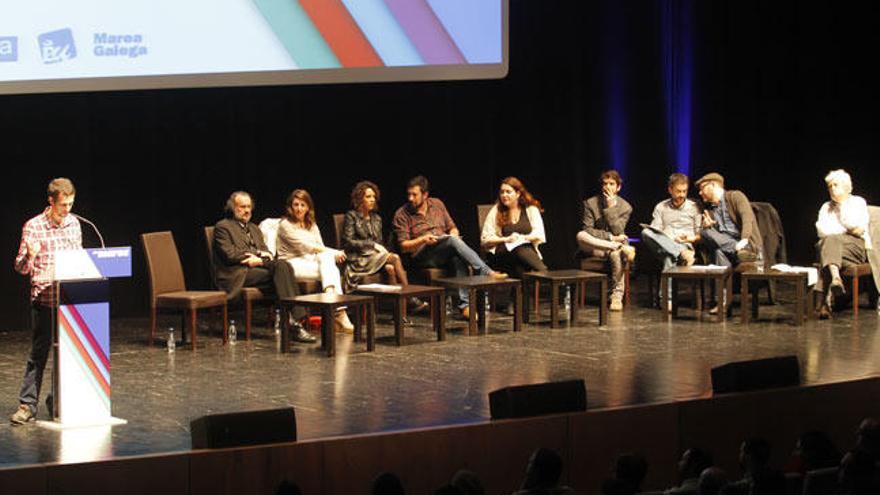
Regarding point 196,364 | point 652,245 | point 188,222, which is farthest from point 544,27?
point 196,364

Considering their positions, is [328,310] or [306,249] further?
[306,249]

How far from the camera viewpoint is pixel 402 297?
910 centimetres

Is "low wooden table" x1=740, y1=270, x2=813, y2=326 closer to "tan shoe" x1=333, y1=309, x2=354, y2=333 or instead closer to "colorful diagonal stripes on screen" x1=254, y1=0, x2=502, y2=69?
"colorful diagonal stripes on screen" x1=254, y1=0, x2=502, y2=69

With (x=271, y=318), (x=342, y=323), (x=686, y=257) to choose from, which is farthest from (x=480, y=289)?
(x=686, y=257)

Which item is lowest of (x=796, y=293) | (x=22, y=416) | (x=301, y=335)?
(x=22, y=416)

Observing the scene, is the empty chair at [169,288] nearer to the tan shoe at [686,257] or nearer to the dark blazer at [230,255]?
the dark blazer at [230,255]

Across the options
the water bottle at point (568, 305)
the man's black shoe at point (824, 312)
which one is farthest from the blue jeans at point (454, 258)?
the man's black shoe at point (824, 312)

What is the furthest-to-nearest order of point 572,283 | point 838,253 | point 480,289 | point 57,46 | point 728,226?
point 728,226 → point 838,253 → point 572,283 → point 480,289 → point 57,46

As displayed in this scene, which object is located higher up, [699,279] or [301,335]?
[699,279]

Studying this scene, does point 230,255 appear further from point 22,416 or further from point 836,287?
point 836,287

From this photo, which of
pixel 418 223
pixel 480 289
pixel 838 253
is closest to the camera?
pixel 480 289

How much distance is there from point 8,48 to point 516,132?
162 inches

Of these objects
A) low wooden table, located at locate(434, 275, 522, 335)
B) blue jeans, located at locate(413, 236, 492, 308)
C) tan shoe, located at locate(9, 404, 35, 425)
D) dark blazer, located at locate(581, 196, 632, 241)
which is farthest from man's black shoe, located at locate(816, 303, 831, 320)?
tan shoe, located at locate(9, 404, 35, 425)

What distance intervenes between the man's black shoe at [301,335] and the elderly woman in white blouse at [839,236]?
11.0 feet
